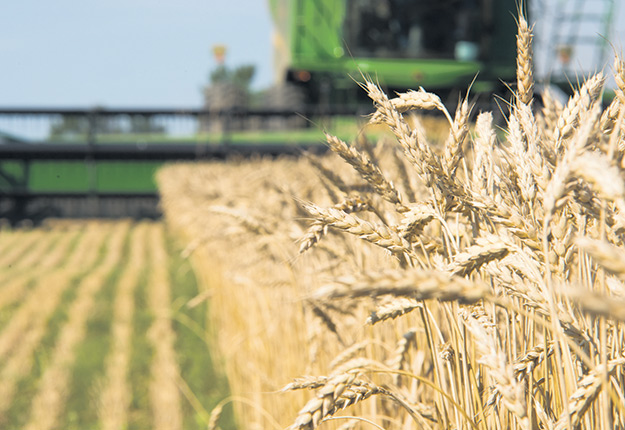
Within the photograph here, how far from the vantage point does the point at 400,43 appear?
1219 cm

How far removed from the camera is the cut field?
3.92 meters

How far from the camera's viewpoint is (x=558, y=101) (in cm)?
150

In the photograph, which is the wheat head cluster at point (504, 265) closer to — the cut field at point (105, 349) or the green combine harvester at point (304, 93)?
the cut field at point (105, 349)

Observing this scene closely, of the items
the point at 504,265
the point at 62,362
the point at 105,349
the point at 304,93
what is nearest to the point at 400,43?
the point at 304,93

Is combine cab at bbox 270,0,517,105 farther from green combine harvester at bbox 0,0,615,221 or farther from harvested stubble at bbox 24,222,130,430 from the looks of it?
harvested stubble at bbox 24,222,130,430

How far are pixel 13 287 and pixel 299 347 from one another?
521cm

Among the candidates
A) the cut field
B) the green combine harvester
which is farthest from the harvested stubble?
the green combine harvester

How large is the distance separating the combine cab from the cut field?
19.0ft

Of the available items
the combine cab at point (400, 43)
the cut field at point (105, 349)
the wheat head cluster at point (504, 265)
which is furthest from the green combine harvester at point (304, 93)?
the wheat head cluster at point (504, 265)

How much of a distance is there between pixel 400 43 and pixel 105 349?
891 centimetres

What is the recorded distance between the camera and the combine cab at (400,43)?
11.9 m

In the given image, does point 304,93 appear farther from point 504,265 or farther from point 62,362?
point 504,265

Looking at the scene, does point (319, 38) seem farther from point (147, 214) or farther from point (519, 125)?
point (519, 125)

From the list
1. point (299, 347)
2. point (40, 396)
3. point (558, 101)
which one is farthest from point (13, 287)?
point (558, 101)
